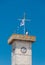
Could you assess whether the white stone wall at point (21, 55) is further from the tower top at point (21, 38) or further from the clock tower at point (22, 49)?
the tower top at point (21, 38)

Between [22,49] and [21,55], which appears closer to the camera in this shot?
[21,55]

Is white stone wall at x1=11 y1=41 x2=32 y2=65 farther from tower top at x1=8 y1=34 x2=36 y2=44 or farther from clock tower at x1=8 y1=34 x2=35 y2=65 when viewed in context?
tower top at x1=8 y1=34 x2=36 y2=44

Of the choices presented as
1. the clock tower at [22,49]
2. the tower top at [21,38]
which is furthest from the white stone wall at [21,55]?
the tower top at [21,38]

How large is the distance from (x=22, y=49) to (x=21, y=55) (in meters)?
1.14

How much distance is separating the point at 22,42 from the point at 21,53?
6.59 feet

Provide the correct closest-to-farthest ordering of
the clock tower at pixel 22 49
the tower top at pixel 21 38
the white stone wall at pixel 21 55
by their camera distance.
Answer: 1. the white stone wall at pixel 21 55
2. the clock tower at pixel 22 49
3. the tower top at pixel 21 38

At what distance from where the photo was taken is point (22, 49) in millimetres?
51062

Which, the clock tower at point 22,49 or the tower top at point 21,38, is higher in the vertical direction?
the tower top at point 21,38

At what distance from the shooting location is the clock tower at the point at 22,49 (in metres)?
50.4

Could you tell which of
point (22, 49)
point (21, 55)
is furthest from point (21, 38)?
point (21, 55)

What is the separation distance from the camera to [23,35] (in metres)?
51.2

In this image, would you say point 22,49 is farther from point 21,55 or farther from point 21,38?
point 21,38

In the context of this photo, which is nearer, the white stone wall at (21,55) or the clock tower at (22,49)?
the white stone wall at (21,55)

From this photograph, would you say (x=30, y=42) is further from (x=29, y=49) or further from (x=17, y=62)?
(x=17, y=62)
